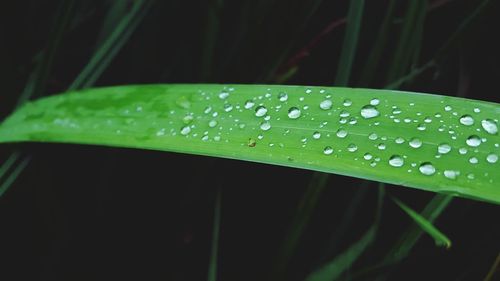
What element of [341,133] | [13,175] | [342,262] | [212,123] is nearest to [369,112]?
[341,133]

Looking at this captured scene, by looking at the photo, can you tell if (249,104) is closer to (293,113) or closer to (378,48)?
(293,113)

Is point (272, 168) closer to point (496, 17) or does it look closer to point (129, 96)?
point (129, 96)

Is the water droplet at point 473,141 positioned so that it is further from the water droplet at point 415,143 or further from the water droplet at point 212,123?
the water droplet at point 212,123

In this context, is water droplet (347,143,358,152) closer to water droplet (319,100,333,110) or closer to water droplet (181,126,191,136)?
water droplet (319,100,333,110)

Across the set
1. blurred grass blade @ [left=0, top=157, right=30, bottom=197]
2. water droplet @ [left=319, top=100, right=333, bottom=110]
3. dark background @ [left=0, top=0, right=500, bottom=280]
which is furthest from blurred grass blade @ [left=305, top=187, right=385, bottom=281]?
blurred grass blade @ [left=0, top=157, right=30, bottom=197]

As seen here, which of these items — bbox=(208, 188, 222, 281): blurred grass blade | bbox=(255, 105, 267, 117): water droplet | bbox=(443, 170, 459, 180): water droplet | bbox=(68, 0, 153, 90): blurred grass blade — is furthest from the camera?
bbox=(68, 0, 153, 90): blurred grass blade

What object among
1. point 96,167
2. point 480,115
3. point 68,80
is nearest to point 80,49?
point 68,80

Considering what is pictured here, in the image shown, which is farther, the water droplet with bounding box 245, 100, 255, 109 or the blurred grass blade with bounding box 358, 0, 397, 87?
the blurred grass blade with bounding box 358, 0, 397, 87
